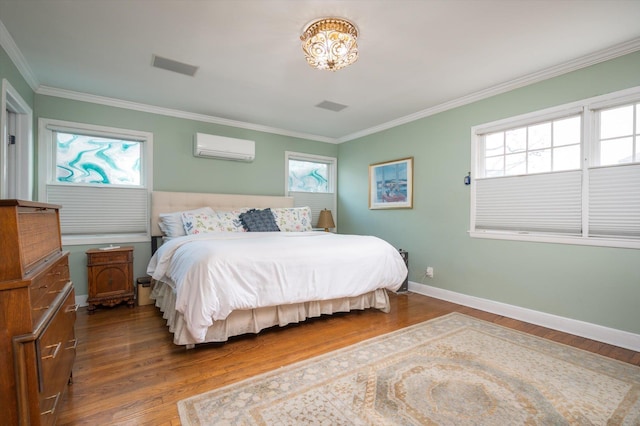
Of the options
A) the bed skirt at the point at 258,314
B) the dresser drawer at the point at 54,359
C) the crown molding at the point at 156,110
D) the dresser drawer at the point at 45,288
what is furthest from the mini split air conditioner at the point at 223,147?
the dresser drawer at the point at 54,359

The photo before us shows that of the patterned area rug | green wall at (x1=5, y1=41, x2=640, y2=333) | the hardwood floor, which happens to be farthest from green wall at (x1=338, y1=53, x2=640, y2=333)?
the patterned area rug

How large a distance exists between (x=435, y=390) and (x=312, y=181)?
4.16 meters

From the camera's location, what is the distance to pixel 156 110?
3.96 metres

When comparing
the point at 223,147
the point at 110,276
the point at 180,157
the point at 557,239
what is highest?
the point at 223,147

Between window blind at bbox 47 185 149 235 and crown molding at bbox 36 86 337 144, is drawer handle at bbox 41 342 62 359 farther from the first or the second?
crown molding at bbox 36 86 337 144

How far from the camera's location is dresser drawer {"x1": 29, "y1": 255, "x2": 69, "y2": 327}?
112 cm

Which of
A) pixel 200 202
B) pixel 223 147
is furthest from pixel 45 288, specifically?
pixel 223 147

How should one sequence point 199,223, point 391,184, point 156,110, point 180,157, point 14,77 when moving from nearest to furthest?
point 14,77
point 199,223
point 156,110
point 180,157
point 391,184

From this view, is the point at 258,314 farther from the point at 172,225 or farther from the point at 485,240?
the point at 485,240

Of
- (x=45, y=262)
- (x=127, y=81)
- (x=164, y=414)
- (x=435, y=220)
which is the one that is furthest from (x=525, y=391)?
(x=127, y=81)

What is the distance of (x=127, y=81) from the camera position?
318 centimetres

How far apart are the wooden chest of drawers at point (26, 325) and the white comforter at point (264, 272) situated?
866mm

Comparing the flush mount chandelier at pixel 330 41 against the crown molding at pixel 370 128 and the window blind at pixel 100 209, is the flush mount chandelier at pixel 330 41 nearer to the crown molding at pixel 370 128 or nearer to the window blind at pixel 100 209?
the crown molding at pixel 370 128

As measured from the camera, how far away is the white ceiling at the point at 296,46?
2.05 meters
